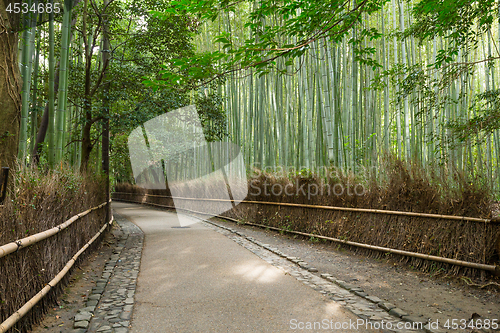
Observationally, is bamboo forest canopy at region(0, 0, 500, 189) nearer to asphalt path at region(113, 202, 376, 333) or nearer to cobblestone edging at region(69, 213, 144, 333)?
cobblestone edging at region(69, 213, 144, 333)

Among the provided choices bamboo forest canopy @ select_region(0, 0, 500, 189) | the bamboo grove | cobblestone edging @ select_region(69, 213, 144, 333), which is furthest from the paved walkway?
the bamboo grove

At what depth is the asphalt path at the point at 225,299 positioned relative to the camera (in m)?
2.53

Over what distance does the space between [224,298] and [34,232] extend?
→ 5.27 ft

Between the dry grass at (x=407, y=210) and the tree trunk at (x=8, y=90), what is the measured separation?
422 cm

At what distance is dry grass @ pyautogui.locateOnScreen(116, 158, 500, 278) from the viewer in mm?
3506

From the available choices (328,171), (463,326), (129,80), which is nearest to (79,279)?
(463,326)

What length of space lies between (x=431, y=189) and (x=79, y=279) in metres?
4.03

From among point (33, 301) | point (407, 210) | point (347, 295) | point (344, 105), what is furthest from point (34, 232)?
point (344, 105)

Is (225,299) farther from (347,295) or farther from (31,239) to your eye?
(31,239)

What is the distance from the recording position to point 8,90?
3311 mm

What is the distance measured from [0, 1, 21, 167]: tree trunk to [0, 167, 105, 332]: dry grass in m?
0.37

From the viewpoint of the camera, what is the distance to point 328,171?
5.90 metres

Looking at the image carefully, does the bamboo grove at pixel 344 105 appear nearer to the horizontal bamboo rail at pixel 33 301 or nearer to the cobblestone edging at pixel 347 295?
the cobblestone edging at pixel 347 295

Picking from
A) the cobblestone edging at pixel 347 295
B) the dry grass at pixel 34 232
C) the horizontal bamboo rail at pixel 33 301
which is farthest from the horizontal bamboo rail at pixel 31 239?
the cobblestone edging at pixel 347 295
